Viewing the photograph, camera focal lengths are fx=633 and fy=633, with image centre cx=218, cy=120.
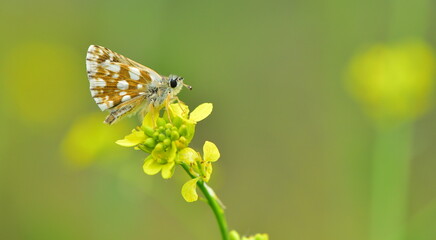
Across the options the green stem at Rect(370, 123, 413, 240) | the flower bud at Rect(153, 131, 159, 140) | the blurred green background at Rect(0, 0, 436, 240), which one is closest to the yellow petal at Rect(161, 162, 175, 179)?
the flower bud at Rect(153, 131, 159, 140)

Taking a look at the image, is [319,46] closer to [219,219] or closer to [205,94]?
[205,94]

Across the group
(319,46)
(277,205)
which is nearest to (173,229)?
(277,205)

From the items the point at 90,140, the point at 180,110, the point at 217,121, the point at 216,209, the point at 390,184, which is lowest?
the point at 217,121

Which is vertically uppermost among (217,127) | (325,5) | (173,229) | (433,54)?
(325,5)

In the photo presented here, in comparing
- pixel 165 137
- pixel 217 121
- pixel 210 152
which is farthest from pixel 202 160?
pixel 217 121

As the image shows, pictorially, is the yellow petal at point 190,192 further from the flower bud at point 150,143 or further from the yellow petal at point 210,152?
the flower bud at point 150,143

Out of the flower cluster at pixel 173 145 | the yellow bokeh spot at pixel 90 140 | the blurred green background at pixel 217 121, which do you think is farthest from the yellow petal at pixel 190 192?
the yellow bokeh spot at pixel 90 140

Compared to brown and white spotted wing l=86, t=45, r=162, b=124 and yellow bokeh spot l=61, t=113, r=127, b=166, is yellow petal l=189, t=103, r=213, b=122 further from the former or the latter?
yellow bokeh spot l=61, t=113, r=127, b=166

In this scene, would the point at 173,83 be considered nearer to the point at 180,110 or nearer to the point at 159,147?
the point at 180,110
